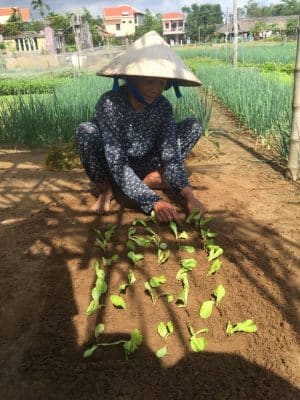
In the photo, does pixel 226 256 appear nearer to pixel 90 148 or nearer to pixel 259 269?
pixel 259 269

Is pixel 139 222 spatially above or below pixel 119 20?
below

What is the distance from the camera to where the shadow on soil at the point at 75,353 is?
1121mm

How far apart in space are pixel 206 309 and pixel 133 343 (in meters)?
0.30

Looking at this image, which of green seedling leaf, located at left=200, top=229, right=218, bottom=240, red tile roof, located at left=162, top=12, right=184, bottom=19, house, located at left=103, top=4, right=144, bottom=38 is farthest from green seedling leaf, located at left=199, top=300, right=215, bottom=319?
red tile roof, located at left=162, top=12, right=184, bottom=19

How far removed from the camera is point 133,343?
1243mm

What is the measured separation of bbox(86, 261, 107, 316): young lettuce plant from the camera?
1.42 meters

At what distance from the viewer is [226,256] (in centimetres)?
175

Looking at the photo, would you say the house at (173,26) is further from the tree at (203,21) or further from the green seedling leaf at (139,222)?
the green seedling leaf at (139,222)

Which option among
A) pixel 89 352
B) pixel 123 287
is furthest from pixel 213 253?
pixel 89 352

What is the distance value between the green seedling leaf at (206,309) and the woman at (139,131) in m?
0.60

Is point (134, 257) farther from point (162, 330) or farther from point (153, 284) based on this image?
point (162, 330)

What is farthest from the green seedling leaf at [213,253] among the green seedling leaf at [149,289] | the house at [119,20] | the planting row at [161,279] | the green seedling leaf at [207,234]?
the house at [119,20]

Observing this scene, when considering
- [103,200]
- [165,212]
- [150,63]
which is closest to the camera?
[150,63]

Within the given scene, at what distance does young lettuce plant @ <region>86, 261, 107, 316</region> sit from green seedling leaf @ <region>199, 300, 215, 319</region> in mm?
363
